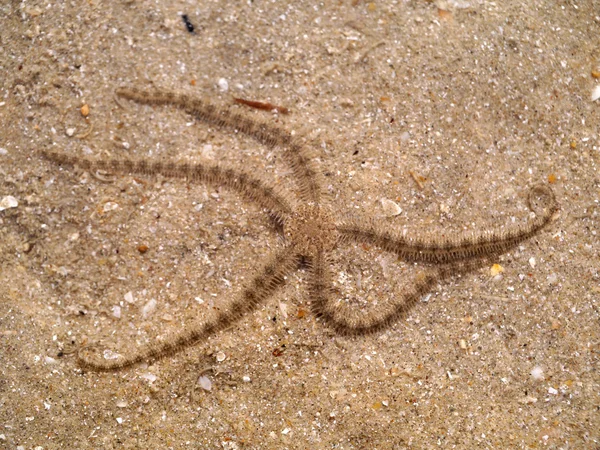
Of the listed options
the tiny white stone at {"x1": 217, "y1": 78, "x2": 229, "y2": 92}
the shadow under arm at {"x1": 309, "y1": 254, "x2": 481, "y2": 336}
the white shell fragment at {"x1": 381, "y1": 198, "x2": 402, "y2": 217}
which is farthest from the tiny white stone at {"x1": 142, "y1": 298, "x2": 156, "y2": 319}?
the white shell fragment at {"x1": 381, "y1": 198, "x2": 402, "y2": 217}

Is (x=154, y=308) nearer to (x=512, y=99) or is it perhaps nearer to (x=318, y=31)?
(x=318, y=31)

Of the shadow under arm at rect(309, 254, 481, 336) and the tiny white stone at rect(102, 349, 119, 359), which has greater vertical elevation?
the shadow under arm at rect(309, 254, 481, 336)

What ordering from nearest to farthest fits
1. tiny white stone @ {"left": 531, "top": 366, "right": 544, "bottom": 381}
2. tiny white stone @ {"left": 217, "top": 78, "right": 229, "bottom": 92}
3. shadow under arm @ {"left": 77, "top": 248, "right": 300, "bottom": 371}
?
shadow under arm @ {"left": 77, "top": 248, "right": 300, "bottom": 371}, tiny white stone @ {"left": 531, "top": 366, "right": 544, "bottom": 381}, tiny white stone @ {"left": 217, "top": 78, "right": 229, "bottom": 92}

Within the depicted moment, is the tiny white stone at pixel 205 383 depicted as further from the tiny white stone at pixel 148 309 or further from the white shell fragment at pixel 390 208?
the white shell fragment at pixel 390 208

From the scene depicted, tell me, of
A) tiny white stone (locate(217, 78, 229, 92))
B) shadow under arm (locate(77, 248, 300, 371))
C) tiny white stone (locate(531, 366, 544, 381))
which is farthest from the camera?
tiny white stone (locate(217, 78, 229, 92))

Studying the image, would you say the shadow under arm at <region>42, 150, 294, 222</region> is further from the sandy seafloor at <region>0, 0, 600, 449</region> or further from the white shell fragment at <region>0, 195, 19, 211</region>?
the white shell fragment at <region>0, 195, 19, 211</region>

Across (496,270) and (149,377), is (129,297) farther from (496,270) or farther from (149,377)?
(496,270)

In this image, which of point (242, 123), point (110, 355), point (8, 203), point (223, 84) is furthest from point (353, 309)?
point (8, 203)
